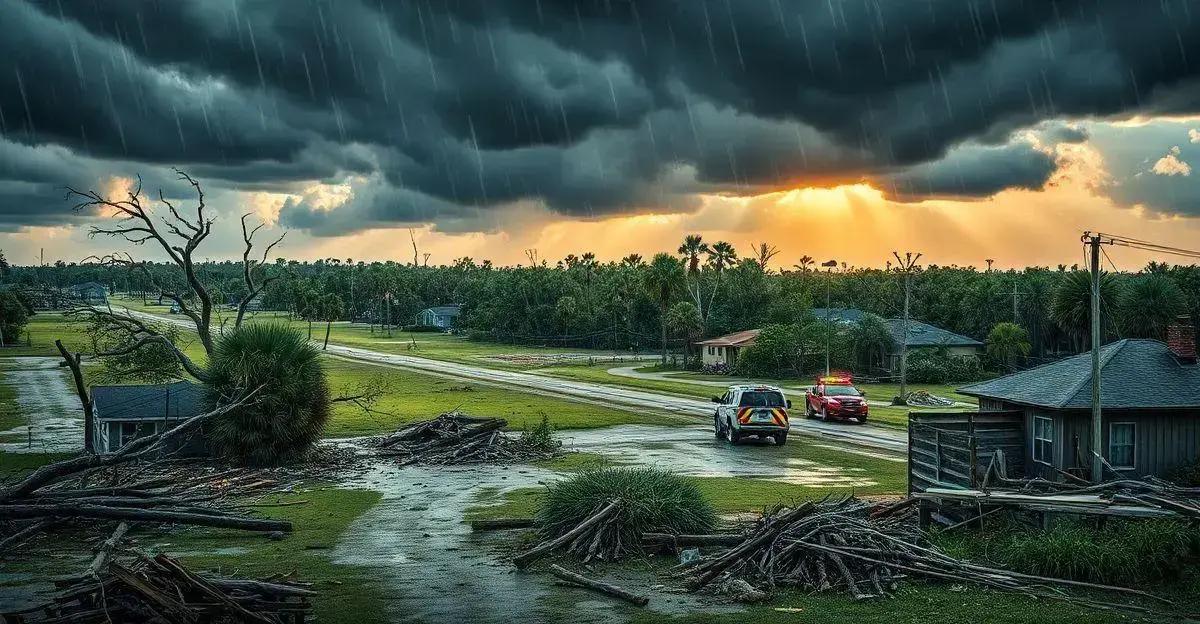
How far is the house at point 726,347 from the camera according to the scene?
281 feet

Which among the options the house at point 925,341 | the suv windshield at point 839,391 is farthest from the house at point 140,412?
the house at point 925,341

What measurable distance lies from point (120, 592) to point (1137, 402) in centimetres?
2078

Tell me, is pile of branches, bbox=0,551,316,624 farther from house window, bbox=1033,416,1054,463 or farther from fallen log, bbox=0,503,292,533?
house window, bbox=1033,416,1054,463

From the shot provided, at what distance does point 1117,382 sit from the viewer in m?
22.9

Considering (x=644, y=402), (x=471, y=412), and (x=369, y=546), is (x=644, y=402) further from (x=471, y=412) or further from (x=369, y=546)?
(x=369, y=546)

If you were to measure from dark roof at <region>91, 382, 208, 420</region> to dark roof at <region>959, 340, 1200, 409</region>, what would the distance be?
27.2m

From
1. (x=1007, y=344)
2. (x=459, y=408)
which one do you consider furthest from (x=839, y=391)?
(x=1007, y=344)

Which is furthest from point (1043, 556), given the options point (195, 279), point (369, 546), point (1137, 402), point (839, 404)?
point (195, 279)

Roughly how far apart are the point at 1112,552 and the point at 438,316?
15598 cm

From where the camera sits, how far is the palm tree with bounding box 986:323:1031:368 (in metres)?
79.4

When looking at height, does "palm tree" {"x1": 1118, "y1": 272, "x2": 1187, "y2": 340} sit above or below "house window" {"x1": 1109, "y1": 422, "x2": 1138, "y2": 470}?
above

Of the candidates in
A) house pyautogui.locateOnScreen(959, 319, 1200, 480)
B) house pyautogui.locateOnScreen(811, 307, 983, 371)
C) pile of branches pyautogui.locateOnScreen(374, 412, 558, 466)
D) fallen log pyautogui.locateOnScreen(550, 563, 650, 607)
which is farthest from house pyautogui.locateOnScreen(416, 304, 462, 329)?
fallen log pyautogui.locateOnScreen(550, 563, 650, 607)

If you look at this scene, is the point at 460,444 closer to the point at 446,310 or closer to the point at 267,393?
the point at 267,393

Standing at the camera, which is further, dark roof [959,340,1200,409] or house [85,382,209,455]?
house [85,382,209,455]
